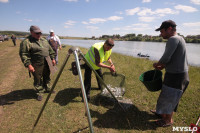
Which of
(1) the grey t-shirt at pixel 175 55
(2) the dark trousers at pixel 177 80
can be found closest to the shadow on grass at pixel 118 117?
(2) the dark trousers at pixel 177 80

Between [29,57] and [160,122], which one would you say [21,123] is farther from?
[160,122]

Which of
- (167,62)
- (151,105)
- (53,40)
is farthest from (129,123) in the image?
(53,40)

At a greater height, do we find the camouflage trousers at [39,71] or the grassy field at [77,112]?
the camouflage trousers at [39,71]

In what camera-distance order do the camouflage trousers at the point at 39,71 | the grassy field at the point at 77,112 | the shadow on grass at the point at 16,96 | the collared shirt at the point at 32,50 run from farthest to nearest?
the shadow on grass at the point at 16,96 < the camouflage trousers at the point at 39,71 < the collared shirt at the point at 32,50 < the grassy field at the point at 77,112

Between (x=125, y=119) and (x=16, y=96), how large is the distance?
3.98 meters

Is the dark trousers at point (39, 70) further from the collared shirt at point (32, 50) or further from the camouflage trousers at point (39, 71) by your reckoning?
the collared shirt at point (32, 50)

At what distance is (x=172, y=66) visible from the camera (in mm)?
2459

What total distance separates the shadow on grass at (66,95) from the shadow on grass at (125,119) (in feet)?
3.51

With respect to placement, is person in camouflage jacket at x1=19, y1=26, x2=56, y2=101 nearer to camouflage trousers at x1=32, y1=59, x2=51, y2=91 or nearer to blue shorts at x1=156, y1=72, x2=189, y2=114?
camouflage trousers at x1=32, y1=59, x2=51, y2=91

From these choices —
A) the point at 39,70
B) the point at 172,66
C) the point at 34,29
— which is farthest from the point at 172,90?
the point at 34,29

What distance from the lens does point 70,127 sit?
2.90 metres

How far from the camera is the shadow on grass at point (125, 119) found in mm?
2939

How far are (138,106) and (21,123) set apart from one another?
11.3 ft

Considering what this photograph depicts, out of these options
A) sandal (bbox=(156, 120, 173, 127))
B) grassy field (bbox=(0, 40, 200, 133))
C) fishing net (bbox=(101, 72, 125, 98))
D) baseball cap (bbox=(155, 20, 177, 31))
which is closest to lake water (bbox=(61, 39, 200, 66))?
grassy field (bbox=(0, 40, 200, 133))
